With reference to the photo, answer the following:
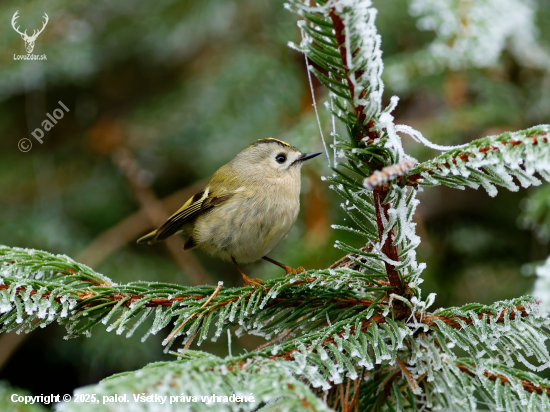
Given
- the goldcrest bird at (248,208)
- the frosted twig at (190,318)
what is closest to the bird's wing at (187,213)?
the goldcrest bird at (248,208)

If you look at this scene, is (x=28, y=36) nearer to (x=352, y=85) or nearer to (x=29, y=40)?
(x=29, y=40)

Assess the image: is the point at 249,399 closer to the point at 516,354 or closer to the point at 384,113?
the point at 384,113

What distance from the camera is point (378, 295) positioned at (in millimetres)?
1185

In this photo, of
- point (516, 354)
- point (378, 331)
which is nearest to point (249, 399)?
Result: point (378, 331)

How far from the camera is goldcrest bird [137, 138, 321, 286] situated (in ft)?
6.88

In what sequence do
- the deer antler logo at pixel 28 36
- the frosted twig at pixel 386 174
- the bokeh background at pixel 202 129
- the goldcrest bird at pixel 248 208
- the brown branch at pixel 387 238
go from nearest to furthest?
the frosted twig at pixel 386 174 → the brown branch at pixel 387 238 → the goldcrest bird at pixel 248 208 → the bokeh background at pixel 202 129 → the deer antler logo at pixel 28 36

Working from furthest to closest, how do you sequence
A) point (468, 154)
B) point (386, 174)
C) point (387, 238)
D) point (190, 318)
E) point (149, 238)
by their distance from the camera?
1. point (149, 238)
2. point (190, 318)
3. point (387, 238)
4. point (468, 154)
5. point (386, 174)

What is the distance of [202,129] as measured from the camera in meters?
3.05

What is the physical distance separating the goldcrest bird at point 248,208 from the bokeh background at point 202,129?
0.11 m

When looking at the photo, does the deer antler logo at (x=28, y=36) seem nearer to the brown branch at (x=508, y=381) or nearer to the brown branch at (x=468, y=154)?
the brown branch at (x=468, y=154)

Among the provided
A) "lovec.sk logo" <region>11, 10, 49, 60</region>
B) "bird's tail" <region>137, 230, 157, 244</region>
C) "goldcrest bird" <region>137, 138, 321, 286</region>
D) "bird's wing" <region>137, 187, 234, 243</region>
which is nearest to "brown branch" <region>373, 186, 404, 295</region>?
"goldcrest bird" <region>137, 138, 321, 286</region>

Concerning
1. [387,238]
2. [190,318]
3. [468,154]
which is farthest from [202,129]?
[468,154]

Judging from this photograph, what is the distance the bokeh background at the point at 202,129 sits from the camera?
2.30 m

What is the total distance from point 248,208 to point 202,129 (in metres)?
1.07
